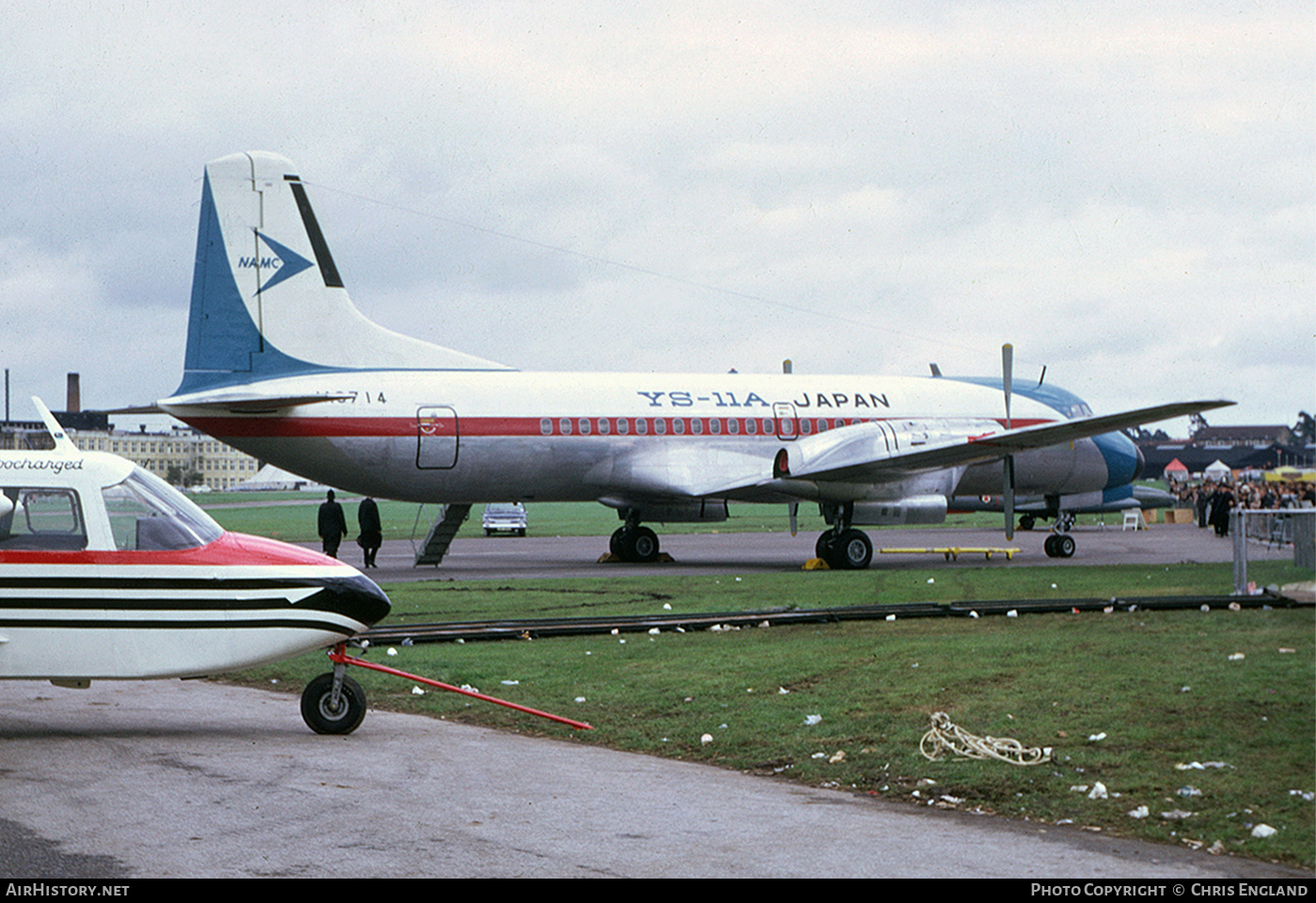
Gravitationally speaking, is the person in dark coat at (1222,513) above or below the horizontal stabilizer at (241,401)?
below

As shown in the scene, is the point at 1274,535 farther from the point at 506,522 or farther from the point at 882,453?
the point at 506,522

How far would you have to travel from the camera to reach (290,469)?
82.7 feet

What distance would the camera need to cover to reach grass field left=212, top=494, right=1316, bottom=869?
7977 millimetres

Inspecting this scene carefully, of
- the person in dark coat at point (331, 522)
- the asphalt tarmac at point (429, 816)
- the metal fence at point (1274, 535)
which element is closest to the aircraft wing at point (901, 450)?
the metal fence at point (1274, 535)

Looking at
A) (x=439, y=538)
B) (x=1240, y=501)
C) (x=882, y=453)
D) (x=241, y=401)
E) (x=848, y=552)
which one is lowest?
(x=848, y=552)

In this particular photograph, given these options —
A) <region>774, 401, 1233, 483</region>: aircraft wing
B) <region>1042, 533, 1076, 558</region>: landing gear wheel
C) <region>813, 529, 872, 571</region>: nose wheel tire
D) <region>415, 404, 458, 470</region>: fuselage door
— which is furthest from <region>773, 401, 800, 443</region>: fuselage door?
<region>415, 404, 458, 470</region>: fuselage door

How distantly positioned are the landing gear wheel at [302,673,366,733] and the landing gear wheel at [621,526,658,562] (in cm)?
2008

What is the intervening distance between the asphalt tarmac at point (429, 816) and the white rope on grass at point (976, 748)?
121 centimetres

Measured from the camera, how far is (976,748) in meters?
9.20

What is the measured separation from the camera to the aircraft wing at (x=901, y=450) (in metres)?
24.7

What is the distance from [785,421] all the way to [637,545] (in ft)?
14.5

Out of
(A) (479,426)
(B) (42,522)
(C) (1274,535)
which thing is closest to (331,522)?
(A) (479,426)

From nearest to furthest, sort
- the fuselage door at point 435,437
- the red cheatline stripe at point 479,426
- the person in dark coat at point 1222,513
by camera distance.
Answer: the red cheatline stripe at point 479,426 → the fuselage door at point 435,437 → the person in dark coat at point 1222,513

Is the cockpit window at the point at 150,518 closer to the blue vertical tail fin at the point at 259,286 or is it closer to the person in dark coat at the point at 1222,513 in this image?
the blue vertical tail fin at the point at 259,286
